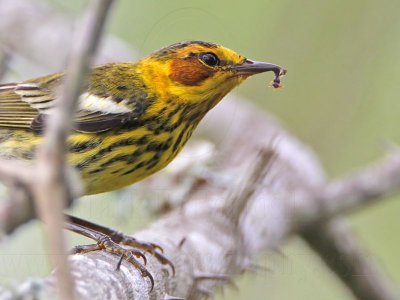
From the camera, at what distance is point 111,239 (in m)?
3.35

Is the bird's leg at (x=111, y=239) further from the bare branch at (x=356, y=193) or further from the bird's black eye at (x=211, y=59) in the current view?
the bare branch at (x=356, y=193)

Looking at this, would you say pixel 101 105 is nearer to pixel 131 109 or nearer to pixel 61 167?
pixel 131 109

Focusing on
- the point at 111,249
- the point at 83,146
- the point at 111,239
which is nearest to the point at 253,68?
the point at 83,146

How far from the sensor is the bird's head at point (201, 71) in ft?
12.8

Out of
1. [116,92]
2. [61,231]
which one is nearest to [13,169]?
[61,231]

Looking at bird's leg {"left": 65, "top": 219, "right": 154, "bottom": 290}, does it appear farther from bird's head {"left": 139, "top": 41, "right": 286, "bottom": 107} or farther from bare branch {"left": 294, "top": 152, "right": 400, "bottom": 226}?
bare branch {"left": 294, "top": 152, "right": 400, "bottom": 226}

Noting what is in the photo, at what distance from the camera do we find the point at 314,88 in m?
5.32

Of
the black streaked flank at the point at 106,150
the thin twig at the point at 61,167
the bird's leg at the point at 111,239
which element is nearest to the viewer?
the thin twig at the point at 61,167

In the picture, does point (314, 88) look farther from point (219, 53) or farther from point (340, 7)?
point (219, 53)

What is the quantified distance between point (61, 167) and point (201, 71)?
2911 millimetres

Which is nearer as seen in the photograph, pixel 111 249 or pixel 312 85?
pixel 111 249

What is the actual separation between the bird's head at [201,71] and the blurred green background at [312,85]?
0.65 m

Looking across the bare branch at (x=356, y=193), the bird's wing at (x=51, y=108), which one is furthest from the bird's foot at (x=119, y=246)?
the bare branch at (x=356, y=193)

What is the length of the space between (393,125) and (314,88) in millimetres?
1694
